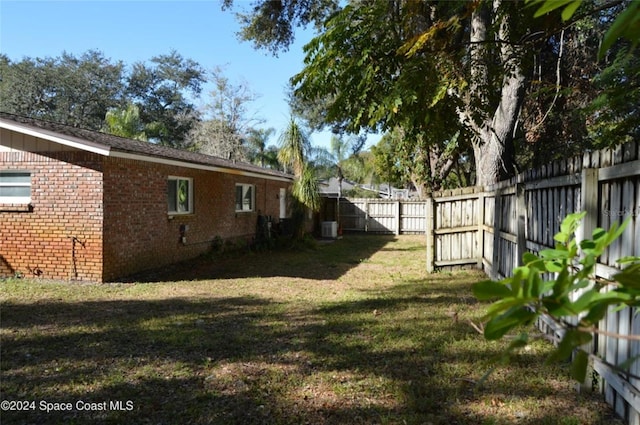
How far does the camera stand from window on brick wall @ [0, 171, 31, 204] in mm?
9069

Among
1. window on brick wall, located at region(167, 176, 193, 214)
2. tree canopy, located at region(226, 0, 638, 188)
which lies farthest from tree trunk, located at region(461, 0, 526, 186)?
window on brick wall, located at region(167, 176, 193, 214)

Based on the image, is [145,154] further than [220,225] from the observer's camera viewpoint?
No

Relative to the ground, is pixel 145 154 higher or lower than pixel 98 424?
higher

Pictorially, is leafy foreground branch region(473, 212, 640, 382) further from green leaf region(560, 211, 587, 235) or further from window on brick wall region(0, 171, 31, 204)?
window on brick wall region(0, 171, 31, 204)

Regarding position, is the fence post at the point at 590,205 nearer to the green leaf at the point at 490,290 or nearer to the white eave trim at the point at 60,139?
the green leaf at the point at 490,290

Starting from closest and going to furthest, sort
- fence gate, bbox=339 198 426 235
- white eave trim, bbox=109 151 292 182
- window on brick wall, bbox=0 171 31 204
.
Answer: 1. white eave trim, bbox=109 151 292 182
2. window on brick wall, bbox=0 171 31 204
3. fence gate, bbox=339 198 426 235

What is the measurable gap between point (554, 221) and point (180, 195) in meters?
9.35

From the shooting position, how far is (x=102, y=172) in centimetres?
850

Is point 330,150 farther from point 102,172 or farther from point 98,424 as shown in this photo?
point 98,424

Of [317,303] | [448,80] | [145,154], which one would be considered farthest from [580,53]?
[145,154]

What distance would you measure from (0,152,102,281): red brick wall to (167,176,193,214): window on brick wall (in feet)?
7.95

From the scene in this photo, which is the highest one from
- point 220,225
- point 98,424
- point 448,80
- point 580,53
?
point 580,53

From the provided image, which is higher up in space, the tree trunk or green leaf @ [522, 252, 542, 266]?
the tree trunk

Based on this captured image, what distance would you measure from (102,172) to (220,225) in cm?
515
